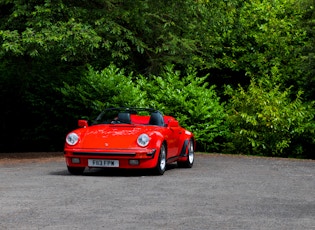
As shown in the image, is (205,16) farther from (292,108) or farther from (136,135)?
(136,135)

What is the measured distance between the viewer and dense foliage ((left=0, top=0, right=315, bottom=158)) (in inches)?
750

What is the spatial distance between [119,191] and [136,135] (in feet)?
8.79

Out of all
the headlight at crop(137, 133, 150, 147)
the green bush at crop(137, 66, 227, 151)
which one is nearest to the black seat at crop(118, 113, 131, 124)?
the headlight at crop(137, 133, 150, 147)

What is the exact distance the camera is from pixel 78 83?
22484 mm

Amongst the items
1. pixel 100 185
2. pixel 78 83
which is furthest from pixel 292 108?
pixel 100 185

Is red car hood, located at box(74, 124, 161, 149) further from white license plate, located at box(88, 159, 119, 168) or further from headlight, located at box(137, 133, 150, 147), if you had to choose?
white license plate, located at box(88, 159, 119, 168)

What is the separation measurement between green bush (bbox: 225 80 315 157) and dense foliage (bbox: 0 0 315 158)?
3 centimetres

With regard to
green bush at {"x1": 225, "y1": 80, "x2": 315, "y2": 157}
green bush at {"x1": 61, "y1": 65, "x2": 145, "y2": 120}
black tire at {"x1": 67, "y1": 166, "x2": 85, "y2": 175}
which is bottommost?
green bush at {"x1": 225, "y1": 80, "x2": 315, "y2": 157}

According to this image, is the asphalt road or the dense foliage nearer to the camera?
the asphalt road

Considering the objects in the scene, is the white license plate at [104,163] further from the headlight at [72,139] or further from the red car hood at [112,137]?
the headlight at [72,139]

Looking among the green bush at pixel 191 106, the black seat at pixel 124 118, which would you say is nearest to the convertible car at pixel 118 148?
the black seat at pixel 124 118

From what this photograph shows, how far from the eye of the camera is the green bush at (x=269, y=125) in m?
22.0

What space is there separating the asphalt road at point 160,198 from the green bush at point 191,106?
19.3 ft

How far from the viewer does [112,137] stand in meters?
14.1
